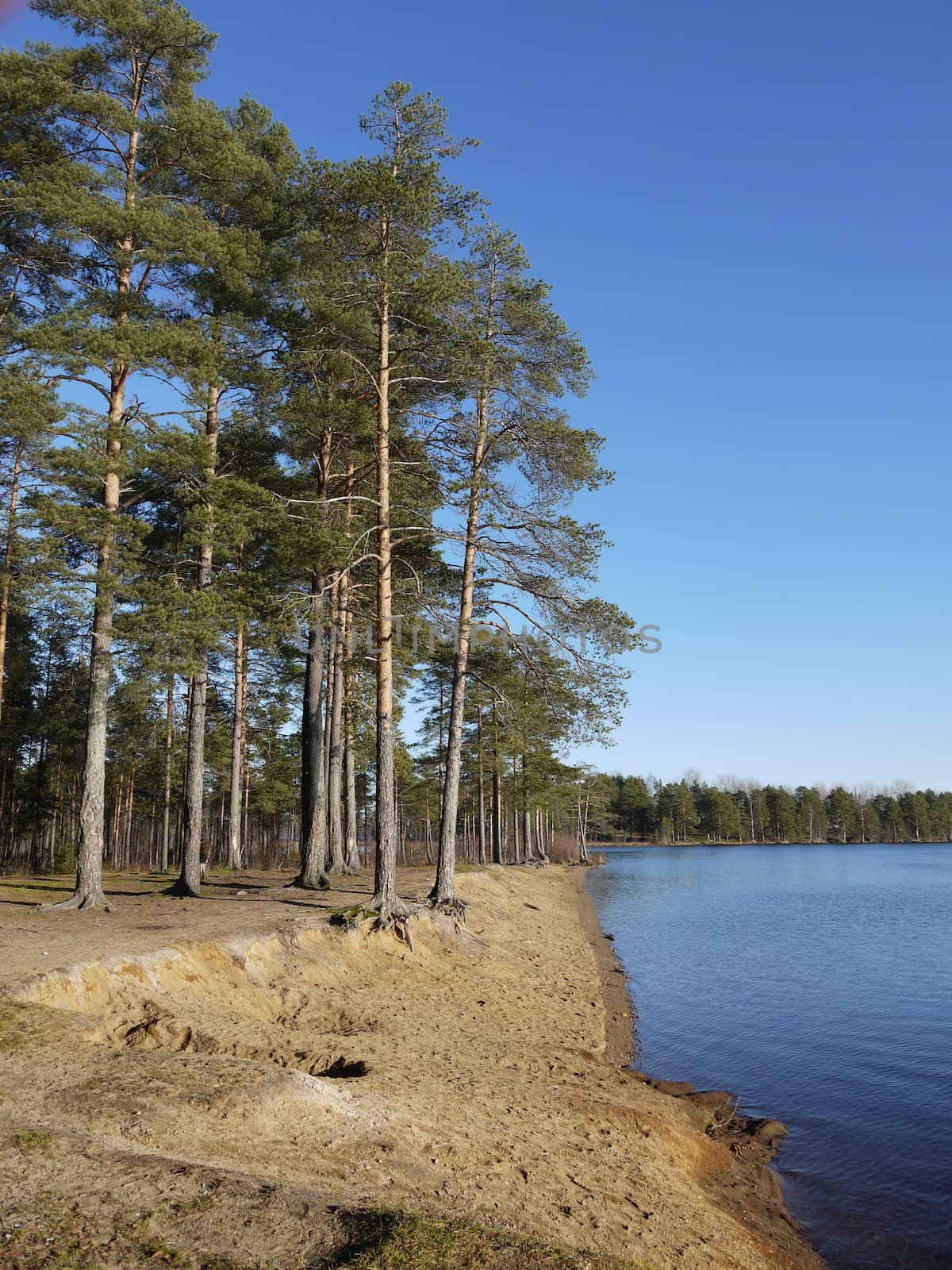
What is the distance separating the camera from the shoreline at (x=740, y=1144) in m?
8.58

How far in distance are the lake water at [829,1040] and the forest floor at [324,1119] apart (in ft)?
2.82

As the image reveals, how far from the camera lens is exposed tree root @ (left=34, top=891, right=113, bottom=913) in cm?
1591

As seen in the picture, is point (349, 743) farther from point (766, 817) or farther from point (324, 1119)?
point (766, 817)

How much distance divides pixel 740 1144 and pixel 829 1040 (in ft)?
21.7

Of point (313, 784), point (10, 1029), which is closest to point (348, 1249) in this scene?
point (10, 1029)

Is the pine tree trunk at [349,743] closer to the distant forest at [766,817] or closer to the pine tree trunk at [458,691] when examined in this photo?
the pine tree trunk at [458,691]

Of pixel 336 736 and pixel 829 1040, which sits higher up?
pixel 336 736

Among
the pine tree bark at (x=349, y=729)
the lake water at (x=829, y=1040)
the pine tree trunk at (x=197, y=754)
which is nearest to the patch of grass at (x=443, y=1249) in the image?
the lake water at (x=829, y=1040)

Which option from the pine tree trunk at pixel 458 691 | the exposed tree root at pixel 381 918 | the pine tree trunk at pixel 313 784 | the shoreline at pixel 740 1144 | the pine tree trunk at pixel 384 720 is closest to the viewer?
the shoreline at pixel 740 1144

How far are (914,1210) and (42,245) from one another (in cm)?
2102

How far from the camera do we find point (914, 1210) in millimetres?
9297

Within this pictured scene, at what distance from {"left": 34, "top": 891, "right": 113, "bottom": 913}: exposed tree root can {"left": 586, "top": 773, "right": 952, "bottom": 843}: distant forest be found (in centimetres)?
11867

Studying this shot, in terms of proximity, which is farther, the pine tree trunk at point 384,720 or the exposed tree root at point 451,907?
the exposed tree root at point 451,907

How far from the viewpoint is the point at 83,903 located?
16094mm
